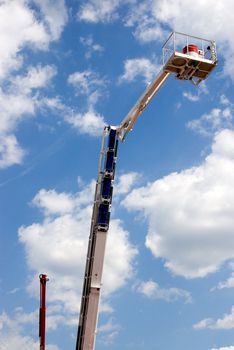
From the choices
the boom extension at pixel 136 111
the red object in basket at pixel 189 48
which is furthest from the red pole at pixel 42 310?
the red object in basket at pixel 189 48

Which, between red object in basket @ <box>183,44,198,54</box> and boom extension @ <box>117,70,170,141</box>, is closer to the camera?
red object in basket @ <box>183,44,198,54</box>

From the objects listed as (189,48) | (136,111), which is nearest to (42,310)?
(136,111)

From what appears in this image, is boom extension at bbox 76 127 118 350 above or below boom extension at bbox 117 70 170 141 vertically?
below

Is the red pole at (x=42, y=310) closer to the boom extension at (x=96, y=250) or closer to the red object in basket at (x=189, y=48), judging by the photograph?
the boom extension at (x=96, y=250)

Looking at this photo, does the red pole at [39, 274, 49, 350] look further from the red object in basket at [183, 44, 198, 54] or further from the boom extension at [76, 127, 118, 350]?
the red object in basket at [183, 44, 198, 54]

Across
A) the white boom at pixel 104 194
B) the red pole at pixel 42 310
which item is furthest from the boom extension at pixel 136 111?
the red pole at pixel 42 310

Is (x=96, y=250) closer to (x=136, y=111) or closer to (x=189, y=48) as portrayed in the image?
(x=136, y=111)

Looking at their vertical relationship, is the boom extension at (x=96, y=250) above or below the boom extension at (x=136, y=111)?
below

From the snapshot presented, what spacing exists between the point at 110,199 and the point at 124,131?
16.1ft

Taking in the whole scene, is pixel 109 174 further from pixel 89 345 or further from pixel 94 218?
pixel 89 345

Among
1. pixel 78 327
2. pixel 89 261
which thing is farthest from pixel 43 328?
pixel 89 261

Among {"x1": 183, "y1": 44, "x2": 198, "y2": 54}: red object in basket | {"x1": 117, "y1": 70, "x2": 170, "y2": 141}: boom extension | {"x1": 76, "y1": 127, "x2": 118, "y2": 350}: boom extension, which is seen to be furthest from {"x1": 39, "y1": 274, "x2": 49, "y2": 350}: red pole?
{"x1": 183, "y1": 44, "x2": 198, "y2": 54}: red object in basket

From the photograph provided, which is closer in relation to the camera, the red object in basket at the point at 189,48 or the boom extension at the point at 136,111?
the red object in basket at the point at 189,48

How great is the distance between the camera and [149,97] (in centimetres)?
2870
